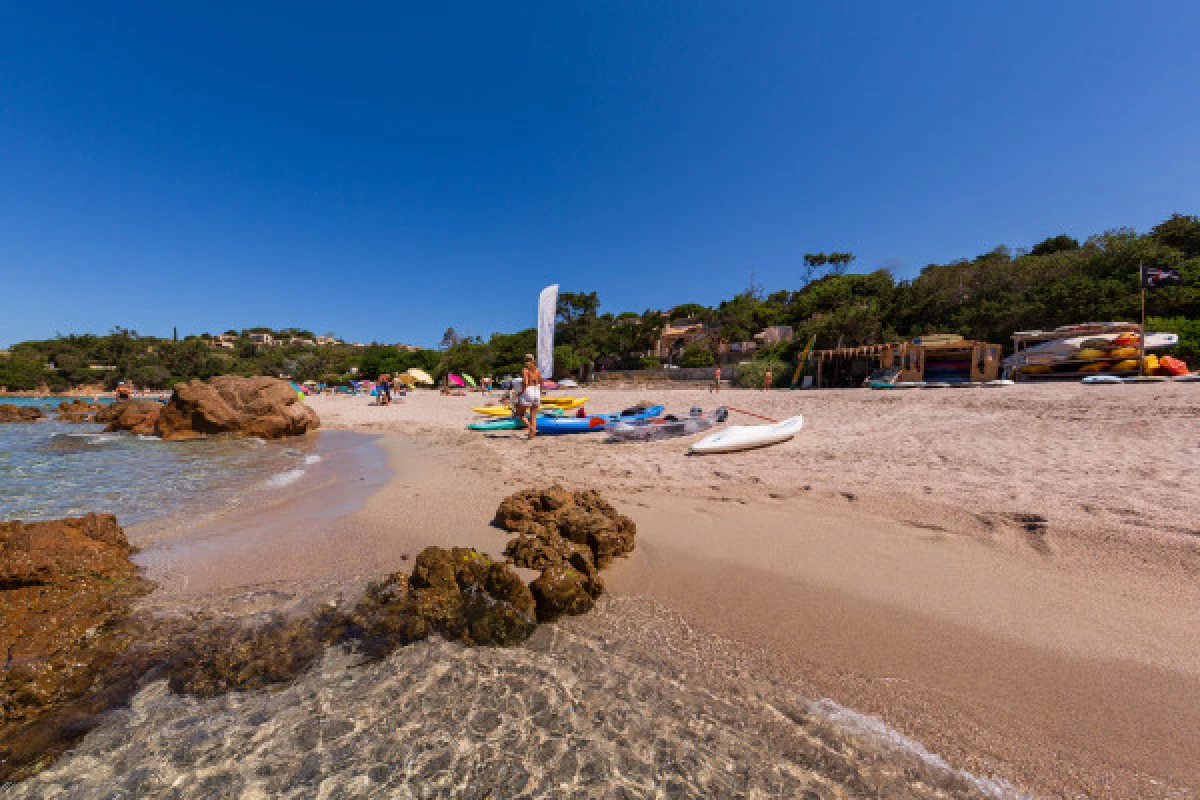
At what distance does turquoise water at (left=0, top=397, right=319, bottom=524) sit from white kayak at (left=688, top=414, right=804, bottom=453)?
681cm

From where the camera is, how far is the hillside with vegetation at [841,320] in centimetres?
2255

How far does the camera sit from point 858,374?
21750 millimetres

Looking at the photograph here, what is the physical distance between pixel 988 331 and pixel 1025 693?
32.9 meters

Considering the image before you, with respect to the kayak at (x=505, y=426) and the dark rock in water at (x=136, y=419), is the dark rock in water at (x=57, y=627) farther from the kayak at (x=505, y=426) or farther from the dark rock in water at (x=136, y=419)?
the dark rock in water at (x=136, y=419)

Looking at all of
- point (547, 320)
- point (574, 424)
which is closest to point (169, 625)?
point (574, 424)

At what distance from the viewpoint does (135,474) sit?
7305 millimetres

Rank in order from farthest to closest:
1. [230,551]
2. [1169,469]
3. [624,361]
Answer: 1. [624,361]
2. [1169,469]
3. [230,551]

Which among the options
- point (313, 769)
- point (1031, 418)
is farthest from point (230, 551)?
point (1031, 418)

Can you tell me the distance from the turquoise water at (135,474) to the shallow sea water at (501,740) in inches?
185

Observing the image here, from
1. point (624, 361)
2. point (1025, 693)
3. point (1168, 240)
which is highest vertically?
point (1168, 240)

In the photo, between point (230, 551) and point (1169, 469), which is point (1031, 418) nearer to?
point (1169, 469)

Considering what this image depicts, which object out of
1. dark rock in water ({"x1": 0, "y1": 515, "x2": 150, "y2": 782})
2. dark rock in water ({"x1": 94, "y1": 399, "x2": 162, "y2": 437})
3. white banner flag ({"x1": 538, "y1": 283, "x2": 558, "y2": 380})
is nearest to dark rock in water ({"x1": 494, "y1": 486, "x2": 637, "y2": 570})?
dark rock in water ({"x1": 0, "y1": 515, "x2": 150, "y2": 782})

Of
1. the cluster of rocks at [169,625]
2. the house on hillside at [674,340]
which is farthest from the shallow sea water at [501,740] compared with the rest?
the house on hillside at [674,340]

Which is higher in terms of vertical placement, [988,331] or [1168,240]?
[1168,240]
